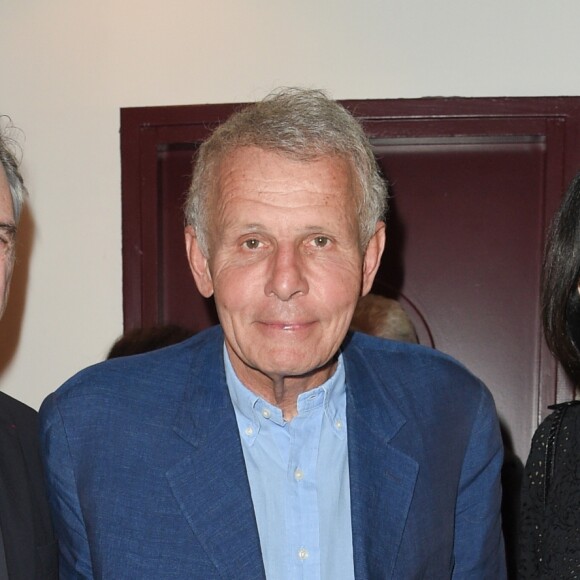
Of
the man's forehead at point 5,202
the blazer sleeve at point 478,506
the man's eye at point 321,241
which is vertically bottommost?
the blazer sleeve at point 478,506

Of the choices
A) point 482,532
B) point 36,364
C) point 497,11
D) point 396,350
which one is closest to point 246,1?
point 497,11

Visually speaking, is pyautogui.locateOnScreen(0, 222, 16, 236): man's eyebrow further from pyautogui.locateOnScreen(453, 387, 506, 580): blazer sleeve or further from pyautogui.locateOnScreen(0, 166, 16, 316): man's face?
pyautogui.locateOnScreen(453, 387, 506, 580): blazer sleeve

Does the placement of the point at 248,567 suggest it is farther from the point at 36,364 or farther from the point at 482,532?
the point at 36,364

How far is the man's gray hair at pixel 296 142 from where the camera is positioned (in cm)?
163

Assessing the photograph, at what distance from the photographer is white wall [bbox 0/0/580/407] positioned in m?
3.07

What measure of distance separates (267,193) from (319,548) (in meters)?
0.64

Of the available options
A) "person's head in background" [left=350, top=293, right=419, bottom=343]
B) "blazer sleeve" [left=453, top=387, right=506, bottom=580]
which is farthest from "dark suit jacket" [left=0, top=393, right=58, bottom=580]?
"person's head in background" [left=350, top=293, right=419, bottom=343]

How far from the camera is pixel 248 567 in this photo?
62.2 inches

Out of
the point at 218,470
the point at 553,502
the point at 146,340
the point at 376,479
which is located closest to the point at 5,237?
the point at 218,470

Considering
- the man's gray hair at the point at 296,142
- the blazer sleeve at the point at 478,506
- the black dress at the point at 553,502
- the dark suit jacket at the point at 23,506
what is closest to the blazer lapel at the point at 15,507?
the dark suit jacket at the point at 23,506

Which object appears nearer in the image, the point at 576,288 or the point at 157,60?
the point at 576,288

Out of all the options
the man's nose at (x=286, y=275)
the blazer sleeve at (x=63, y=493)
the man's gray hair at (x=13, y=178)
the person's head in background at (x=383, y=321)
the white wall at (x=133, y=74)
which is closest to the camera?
the man's nose at (x=286, y=275)

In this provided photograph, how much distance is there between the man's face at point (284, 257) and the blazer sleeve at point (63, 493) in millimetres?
363

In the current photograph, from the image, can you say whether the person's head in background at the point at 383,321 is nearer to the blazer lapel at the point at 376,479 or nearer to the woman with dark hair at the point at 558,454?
the woman with dark hair at the point at 558,454
